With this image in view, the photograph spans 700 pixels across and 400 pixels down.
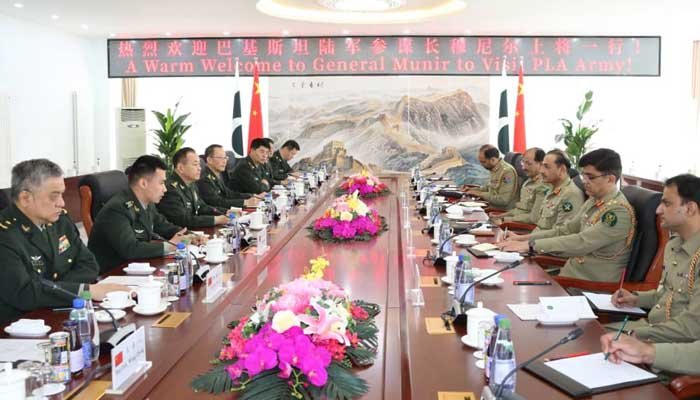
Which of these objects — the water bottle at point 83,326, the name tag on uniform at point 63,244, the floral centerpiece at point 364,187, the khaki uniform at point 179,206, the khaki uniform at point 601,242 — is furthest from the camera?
the floral centerpiece at point 364,187

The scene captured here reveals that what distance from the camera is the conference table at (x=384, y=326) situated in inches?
60.4

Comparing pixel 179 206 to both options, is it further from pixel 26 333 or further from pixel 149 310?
pixel 26 333

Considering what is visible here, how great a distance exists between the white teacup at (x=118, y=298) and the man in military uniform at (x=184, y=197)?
6.39 feet

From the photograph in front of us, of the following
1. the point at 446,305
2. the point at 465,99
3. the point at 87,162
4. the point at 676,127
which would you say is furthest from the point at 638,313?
the point at 87,162

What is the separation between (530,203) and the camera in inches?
201

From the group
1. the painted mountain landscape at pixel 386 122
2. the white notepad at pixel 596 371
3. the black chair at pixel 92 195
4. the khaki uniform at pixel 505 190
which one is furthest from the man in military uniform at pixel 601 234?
the painted mountain landscape at pixel 386 122

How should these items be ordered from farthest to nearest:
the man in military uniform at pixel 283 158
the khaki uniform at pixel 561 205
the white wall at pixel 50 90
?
the man in military uniform at pixel 283 158, the white wall at pixel 50 90, the khaki uniform at pixel 561 205

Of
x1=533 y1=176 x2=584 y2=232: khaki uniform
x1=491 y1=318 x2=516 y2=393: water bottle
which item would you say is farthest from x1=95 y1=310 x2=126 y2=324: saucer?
x1=533 y1=176 x2=584 y2=232: khaki uniform

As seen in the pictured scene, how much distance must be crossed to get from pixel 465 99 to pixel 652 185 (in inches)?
112

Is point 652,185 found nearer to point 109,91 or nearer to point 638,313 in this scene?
point 638,313

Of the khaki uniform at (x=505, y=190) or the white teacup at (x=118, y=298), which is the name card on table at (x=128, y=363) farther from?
the khaki uniform at (x=505, y=190)

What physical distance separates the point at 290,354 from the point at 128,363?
434 millimetres

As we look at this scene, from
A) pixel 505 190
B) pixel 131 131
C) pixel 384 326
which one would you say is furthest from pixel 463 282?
pixel 131 131

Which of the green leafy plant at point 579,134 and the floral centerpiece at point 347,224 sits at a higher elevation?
the green leafy plant at point 579,134
